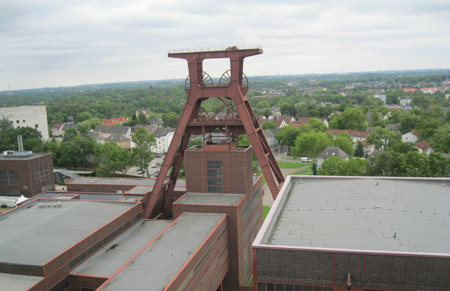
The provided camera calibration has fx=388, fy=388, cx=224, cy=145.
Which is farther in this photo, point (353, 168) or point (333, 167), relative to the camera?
point (333, 167)

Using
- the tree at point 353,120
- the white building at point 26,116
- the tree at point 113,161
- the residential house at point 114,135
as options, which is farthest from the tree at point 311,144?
the white building at point 26,116

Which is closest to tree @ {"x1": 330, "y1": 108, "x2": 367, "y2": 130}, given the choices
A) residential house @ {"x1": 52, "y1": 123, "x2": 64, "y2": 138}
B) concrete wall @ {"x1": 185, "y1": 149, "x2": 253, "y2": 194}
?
concrete wall @ {"x1": 185, "y1": 149, "x2": 253, "y2": 194}

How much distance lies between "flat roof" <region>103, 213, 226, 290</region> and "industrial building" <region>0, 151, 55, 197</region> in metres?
31.2

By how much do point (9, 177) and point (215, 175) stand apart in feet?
111

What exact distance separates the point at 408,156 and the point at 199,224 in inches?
1505

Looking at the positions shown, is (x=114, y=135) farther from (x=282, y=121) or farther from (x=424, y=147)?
(x=424, y=147)

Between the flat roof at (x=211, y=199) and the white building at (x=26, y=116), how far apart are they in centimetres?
8755

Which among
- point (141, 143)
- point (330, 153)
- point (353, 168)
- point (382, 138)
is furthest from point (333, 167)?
point (382, 138)

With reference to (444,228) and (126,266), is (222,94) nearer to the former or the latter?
(126,266)

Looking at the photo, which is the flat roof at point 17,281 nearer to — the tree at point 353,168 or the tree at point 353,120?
the tree at point 353,168

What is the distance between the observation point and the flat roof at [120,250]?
2488 cm

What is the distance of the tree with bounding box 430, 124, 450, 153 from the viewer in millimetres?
78562

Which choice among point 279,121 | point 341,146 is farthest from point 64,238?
point 279,121

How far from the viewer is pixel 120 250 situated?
27844 millimetres
